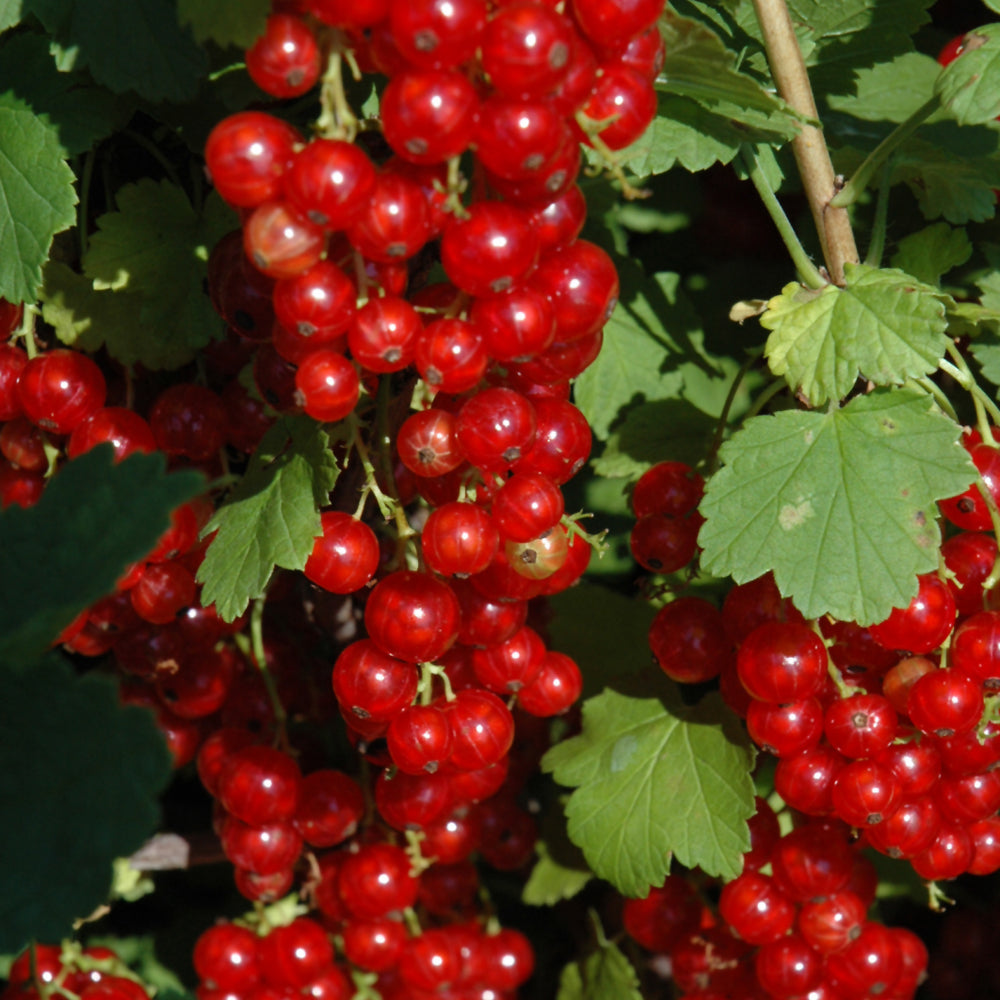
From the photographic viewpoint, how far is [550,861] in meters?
1.46

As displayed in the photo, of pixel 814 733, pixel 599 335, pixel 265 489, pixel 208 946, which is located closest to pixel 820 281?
pixel 599 335

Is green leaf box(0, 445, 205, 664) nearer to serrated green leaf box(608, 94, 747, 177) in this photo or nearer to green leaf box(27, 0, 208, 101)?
green leaf box(27, 0, 208, 101)

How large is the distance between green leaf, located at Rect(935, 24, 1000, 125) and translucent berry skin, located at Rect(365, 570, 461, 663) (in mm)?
585

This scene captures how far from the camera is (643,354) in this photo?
1.40m

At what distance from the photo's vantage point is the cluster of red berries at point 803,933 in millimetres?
1128

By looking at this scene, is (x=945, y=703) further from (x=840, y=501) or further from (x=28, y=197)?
(x=28, y=197)

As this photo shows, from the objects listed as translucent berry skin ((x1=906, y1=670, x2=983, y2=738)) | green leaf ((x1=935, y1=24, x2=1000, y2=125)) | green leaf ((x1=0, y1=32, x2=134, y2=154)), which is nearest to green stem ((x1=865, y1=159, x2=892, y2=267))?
green leaf ((x1=935, y1=24, x2=1000, y2=125))

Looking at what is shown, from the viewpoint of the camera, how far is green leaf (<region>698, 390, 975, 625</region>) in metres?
0.94

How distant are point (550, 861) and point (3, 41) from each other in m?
1.15

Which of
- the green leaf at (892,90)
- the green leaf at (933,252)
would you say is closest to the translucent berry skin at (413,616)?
the green leaf at (933,252)

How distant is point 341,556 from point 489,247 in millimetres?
323

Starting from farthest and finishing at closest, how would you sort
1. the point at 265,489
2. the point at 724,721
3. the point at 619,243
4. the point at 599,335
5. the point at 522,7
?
the point at 619,243
the point at 724,721
the point at 265,489
the point at 599,335
the point at 522,7

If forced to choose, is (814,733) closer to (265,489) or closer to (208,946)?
(265,489)

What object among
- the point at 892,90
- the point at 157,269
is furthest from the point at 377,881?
the point at 892,90
